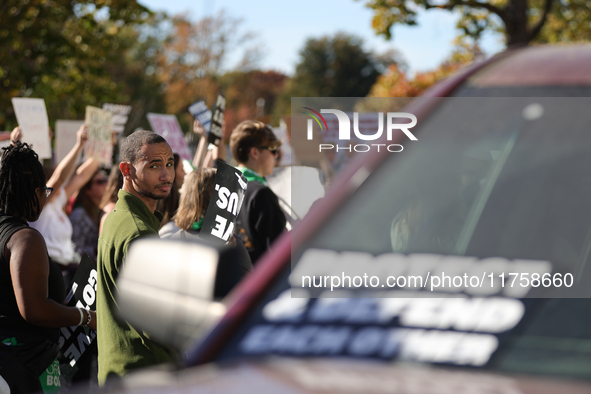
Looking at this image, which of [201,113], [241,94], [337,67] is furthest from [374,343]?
[337,67]

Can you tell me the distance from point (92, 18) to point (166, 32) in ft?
131

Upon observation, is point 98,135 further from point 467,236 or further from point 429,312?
point 429,312

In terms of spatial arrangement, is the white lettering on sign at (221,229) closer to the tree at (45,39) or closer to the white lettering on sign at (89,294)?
the white lettering on sign at (89,294)

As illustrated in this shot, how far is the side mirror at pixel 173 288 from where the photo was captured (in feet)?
4.25

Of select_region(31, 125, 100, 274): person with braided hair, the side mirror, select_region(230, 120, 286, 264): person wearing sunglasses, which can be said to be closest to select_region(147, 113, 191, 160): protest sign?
select_region(31, 125, 100, 274): person with braided hair

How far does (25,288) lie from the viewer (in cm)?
278

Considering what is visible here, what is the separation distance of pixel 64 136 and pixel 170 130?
3.75 ft

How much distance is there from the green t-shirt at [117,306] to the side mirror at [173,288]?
122 cm

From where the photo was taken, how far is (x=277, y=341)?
1.30 meters

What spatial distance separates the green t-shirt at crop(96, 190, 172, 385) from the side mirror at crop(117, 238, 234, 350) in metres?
1.22

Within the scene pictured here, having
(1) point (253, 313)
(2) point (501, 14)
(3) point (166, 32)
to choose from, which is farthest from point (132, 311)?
(3) point (166, 32)

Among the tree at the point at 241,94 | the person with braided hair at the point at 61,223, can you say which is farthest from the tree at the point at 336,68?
the person with braided hair at the point at 61,223

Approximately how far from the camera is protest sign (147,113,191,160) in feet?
22.8

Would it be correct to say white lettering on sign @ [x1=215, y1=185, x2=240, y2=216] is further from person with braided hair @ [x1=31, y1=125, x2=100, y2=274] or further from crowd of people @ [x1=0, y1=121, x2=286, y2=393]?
person with braided hair @ [x1=31, y1=125, x2=100, y2=274]
